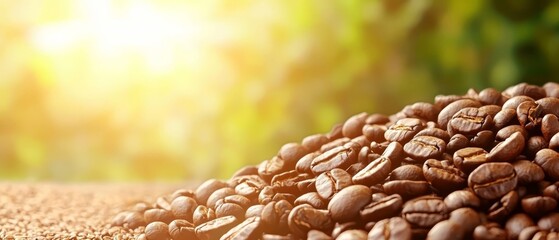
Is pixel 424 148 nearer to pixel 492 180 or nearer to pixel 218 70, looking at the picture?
pixel 492 180

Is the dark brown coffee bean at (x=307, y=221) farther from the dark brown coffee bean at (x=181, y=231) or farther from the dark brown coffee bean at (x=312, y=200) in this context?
the dark brown coffee bean at (x=181, y=231)

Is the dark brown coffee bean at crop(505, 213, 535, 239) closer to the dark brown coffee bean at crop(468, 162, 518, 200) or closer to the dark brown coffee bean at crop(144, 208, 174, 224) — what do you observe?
the dark brown coffee bean at crop(468, 162, 518, 200)

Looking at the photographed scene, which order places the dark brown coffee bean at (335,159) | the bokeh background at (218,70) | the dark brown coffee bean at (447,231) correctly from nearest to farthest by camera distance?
the dark brown coffee bean at (447,231) → the dark brown coffee bean at (335,159) → the bokeh background at (218,70)

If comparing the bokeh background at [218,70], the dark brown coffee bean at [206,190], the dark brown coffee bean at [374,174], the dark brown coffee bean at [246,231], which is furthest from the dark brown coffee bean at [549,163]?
the bokeh background at [218,70]

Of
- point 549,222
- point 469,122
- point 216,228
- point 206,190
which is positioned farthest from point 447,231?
point 206,190

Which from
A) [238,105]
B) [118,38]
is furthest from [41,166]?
[238,105]

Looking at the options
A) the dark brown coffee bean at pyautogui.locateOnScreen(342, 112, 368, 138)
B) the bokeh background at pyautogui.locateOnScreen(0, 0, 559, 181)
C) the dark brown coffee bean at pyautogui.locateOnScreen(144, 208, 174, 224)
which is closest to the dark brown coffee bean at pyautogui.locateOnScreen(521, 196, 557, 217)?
the dark brown coffee bean at pyautogui.locateOnScreen(342, 112, 368, 138)
